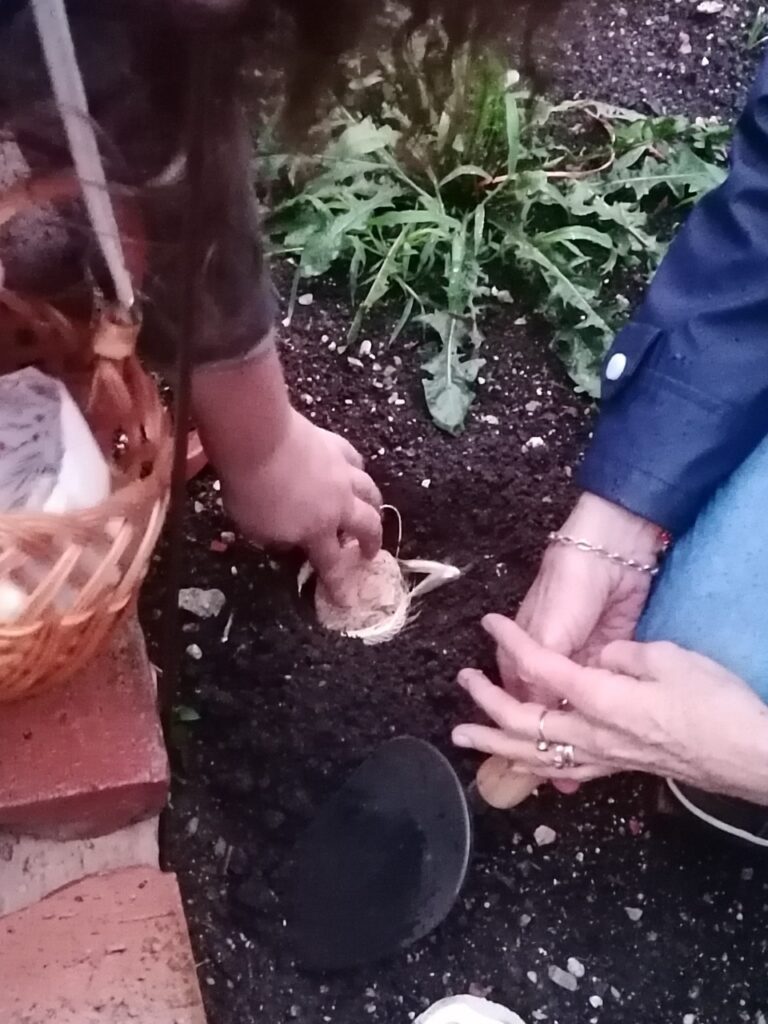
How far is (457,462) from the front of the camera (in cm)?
117

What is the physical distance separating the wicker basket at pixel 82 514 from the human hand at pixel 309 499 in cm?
11

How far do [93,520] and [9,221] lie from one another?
0.18 metres

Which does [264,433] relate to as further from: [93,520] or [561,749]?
[561,749]

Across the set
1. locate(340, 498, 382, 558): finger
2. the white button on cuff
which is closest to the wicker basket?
locate(340, 498, 382, 558): finger

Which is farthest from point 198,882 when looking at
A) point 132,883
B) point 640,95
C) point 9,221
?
point 640,95

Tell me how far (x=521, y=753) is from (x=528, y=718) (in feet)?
0.10

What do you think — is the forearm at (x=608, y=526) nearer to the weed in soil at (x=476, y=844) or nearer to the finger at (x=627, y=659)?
the finger at (x=627, y=659)

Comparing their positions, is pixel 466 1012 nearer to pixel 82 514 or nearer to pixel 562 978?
pixel 562 978

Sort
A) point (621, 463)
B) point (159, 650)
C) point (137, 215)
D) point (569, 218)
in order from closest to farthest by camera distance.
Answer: point (137, 215) < point (621, 463) < point (159, 650) < point (569, 218)

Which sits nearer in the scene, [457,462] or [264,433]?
[264,433]

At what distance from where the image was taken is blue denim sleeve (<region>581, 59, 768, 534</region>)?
2.81 feet

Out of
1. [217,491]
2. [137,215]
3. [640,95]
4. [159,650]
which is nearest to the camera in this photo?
[137,215]

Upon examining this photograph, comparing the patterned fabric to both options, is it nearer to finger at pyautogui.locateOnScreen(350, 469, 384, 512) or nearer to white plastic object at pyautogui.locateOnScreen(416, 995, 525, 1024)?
finger at pyautogui.locateOnScreen(350, 469, 384, 512)

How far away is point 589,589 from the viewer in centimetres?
88
